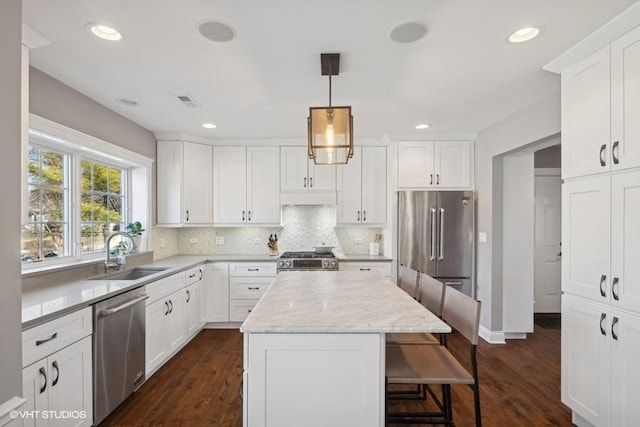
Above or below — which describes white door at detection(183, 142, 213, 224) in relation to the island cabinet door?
above

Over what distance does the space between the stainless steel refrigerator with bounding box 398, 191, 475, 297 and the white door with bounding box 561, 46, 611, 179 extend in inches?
66.6

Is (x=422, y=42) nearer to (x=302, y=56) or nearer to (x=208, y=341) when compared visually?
(x=302, y=56)

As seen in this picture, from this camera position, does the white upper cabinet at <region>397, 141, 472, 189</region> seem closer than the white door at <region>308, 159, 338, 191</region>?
Yes

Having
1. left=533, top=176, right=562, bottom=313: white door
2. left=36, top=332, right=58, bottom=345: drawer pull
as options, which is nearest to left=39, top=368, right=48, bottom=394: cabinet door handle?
left=36, top=332, right=58, bottom=345: drawer pull

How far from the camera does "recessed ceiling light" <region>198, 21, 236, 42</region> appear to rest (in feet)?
5.62

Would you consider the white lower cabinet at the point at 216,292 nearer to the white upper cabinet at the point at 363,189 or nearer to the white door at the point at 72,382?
the white upper cabinet at the point at 363,189

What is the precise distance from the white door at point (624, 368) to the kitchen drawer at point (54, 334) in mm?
3095

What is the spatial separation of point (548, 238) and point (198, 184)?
5033 millimetres

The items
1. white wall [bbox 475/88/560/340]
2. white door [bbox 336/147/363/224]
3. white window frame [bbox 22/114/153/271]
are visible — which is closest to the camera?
white window frame [bbox 22/114/153/271]

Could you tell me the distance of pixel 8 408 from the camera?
1001 mm

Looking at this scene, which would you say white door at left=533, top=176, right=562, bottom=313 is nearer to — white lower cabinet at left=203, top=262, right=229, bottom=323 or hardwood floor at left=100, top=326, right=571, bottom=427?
hardwood floor at left=100, top=326, right=571, bottom=427

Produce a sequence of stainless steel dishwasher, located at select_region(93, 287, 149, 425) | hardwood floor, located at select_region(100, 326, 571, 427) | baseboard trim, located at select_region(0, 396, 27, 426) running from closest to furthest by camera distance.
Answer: baseboard trim, located at select_region(0, 396, 27, 426) → stainless steel dishwasher, located at select_region(93, 287, 149, 425) → hardwood floor, located at select_region(100, 326, 571, 427)

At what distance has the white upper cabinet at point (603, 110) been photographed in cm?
165

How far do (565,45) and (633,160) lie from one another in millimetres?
815
